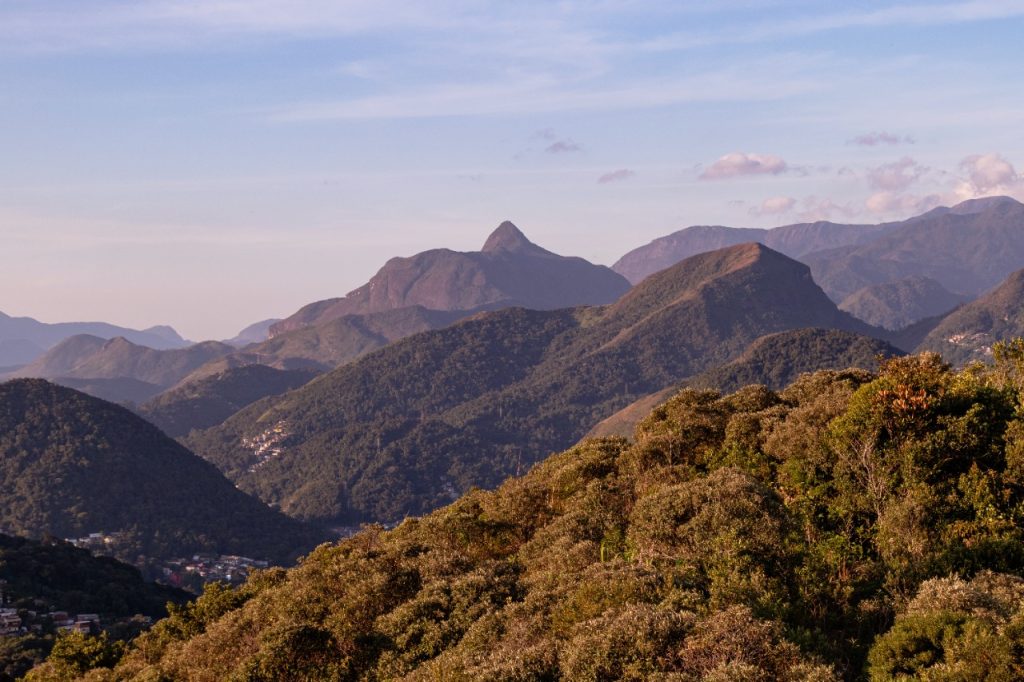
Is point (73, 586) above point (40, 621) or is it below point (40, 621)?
below

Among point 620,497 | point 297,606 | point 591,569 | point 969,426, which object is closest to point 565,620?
point 591,569

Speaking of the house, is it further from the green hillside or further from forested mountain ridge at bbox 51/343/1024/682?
forested mountain ridge at bbox 51/343/1024/682

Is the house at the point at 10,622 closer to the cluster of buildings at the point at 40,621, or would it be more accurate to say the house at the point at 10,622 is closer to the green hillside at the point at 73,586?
the cluster of buildings at the point at 40,621

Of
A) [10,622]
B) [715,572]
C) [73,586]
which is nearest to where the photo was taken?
[715,572]

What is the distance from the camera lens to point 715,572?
126ft

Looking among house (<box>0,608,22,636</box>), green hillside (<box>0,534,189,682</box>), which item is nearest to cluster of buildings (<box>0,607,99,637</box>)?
house (<box>0,608,22,636</box>)

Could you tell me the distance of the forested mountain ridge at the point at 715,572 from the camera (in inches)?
1233

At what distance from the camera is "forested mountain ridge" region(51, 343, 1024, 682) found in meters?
31.3

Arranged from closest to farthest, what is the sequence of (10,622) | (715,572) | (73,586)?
(715,572) < (10,622) < (73,586)

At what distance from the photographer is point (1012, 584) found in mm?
35312

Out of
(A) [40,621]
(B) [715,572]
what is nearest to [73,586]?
(A) [40,621]

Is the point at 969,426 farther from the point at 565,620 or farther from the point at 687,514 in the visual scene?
the point at 565,620

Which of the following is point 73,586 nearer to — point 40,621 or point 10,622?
point 40,621

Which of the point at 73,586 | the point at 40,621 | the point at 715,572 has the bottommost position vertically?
the point at 73,586
